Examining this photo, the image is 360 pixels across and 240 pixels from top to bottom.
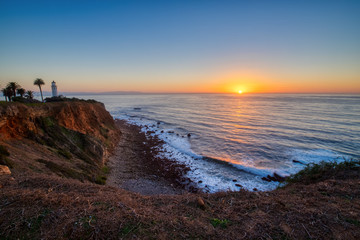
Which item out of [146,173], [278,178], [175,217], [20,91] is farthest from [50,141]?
[20,91]

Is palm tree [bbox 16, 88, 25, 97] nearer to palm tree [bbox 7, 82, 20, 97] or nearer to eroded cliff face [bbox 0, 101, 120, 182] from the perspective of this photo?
palm tree [bbox 7, 82, 20, 97]

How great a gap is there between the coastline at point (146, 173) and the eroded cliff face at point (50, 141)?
5.66 feet

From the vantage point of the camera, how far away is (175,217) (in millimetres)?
4340

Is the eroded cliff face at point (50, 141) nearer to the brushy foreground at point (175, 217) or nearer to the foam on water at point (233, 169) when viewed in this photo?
the brushy foreground at point (175, 217)

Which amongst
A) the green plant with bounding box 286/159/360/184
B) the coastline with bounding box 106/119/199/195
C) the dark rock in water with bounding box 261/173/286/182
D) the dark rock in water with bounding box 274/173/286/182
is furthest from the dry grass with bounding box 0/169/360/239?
the dark rock in water with bounding box 274/173/286/182

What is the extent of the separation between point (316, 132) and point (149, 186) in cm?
3383

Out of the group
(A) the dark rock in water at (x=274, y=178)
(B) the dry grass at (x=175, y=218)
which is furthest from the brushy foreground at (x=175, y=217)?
(A) the dark rock in water at (x=274, y=178)

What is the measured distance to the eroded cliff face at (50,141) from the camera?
34.1 feet

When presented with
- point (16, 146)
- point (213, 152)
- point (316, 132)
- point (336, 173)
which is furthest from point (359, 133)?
point (16, 146)

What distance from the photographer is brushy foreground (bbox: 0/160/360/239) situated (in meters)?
3.48

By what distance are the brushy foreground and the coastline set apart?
8758 millimetres

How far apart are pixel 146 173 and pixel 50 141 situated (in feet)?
32.5

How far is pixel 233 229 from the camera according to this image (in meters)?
3.91

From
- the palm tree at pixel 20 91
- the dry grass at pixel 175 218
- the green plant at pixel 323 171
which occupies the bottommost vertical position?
the green plant at pixel 323 171
